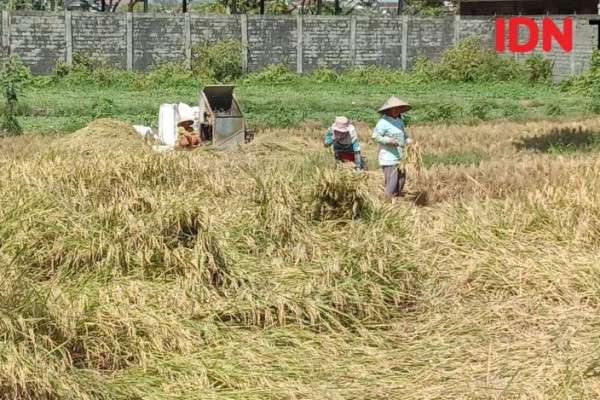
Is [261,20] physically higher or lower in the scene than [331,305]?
higher

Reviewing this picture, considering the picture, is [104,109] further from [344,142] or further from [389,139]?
[389,139]

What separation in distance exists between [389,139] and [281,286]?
3.83 m

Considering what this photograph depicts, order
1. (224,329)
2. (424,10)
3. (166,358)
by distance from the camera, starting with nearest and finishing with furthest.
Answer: (166,358)
(224,329)
(424,10)

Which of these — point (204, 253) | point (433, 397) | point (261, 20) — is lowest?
point (433, 397)

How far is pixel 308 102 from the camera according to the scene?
20.9 metres

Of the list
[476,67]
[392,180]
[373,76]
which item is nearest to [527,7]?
[476,67]

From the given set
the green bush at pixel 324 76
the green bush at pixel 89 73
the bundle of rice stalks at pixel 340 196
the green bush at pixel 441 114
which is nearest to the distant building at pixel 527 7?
the green bush at pixel 324 76

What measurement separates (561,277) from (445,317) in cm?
99

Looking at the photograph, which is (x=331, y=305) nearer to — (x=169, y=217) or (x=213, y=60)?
(x=169, y=217)

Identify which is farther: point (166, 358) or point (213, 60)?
point (213, 60)

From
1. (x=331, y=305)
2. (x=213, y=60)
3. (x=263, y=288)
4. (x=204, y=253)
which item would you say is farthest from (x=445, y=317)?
(x=213, y=60)

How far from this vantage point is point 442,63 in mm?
29141

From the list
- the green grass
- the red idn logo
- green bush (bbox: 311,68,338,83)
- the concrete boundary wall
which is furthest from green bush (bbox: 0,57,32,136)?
the red idn logo

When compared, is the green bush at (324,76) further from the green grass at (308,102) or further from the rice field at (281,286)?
the rice field at (281,286)
